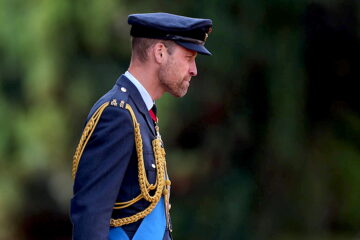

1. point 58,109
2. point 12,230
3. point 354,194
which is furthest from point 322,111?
point 12,230

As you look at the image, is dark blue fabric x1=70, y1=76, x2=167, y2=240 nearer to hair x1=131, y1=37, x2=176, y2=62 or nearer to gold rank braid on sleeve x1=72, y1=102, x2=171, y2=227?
gold rank braid on sleeve x1=72, y1=102, x2=171, y2=227

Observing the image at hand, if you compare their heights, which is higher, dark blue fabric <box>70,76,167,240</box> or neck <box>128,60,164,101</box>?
neck <box>128,60,164,101</box>

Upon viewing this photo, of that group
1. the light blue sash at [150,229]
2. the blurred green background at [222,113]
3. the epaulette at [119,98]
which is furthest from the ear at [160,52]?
the blurred green background at [222,113]

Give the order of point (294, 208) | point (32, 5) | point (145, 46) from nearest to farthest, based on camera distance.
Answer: point (145, 46) → point (32, 5) → point (294, 208)

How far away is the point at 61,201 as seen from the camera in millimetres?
7082

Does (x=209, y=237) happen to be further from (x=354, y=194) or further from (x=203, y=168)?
(x=354, y=194)

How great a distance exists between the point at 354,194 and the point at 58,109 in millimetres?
2075

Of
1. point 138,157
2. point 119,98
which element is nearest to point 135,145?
point 138,157

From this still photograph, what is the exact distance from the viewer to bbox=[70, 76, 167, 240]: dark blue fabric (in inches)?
96.8

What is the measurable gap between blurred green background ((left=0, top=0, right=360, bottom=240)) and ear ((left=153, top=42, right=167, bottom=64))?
3922mm

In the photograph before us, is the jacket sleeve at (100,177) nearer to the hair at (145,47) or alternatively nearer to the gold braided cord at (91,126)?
the gold braided cord at (91,126)

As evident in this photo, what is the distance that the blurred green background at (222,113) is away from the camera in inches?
259

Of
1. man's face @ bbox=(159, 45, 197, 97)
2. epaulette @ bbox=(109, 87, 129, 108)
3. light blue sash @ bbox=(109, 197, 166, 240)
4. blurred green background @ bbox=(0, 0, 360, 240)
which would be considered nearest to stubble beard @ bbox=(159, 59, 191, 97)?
man's face @ bbox=(159, 45, 197, 97)

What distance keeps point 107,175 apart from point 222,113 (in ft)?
15.3
